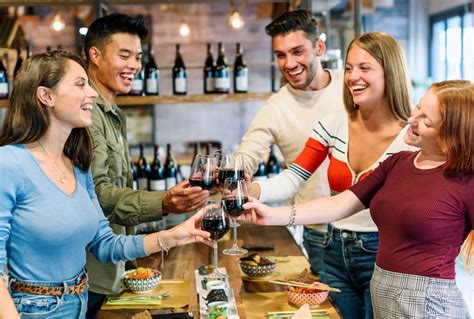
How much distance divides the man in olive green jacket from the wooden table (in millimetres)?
231

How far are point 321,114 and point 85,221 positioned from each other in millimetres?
1356

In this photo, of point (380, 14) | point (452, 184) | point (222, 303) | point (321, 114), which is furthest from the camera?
point (380, 14)

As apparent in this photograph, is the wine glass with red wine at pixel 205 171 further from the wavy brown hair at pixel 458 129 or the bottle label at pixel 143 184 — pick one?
the bottle label at pixel 143 184

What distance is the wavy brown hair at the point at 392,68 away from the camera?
2.17 m

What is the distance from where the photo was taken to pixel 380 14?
793 centimetres

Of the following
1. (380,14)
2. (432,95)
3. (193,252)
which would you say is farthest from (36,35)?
(432,95)

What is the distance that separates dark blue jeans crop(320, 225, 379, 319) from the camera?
7.39 ft

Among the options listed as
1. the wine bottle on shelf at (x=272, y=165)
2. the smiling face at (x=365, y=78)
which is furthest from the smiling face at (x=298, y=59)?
the wine bottle on shelf at (x=272, y=165)

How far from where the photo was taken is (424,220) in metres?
1.70

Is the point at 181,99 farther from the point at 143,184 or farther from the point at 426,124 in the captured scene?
the point at 426,124

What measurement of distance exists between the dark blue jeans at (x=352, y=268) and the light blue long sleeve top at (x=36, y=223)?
947 millimetres

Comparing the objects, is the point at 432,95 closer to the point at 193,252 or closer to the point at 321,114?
the point at 321,114

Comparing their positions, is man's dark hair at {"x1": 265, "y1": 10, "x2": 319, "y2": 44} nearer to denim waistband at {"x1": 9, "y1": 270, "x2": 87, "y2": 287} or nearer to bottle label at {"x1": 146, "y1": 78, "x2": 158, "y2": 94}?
bottle label at {"x1": 146, "y1": 78, "x2": 158, "y2": 94}

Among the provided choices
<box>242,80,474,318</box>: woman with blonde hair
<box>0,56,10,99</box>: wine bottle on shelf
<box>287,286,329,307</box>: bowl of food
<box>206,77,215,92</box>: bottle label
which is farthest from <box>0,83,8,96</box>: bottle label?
<box>242,80,474,318</box>: woman with blonde hair
